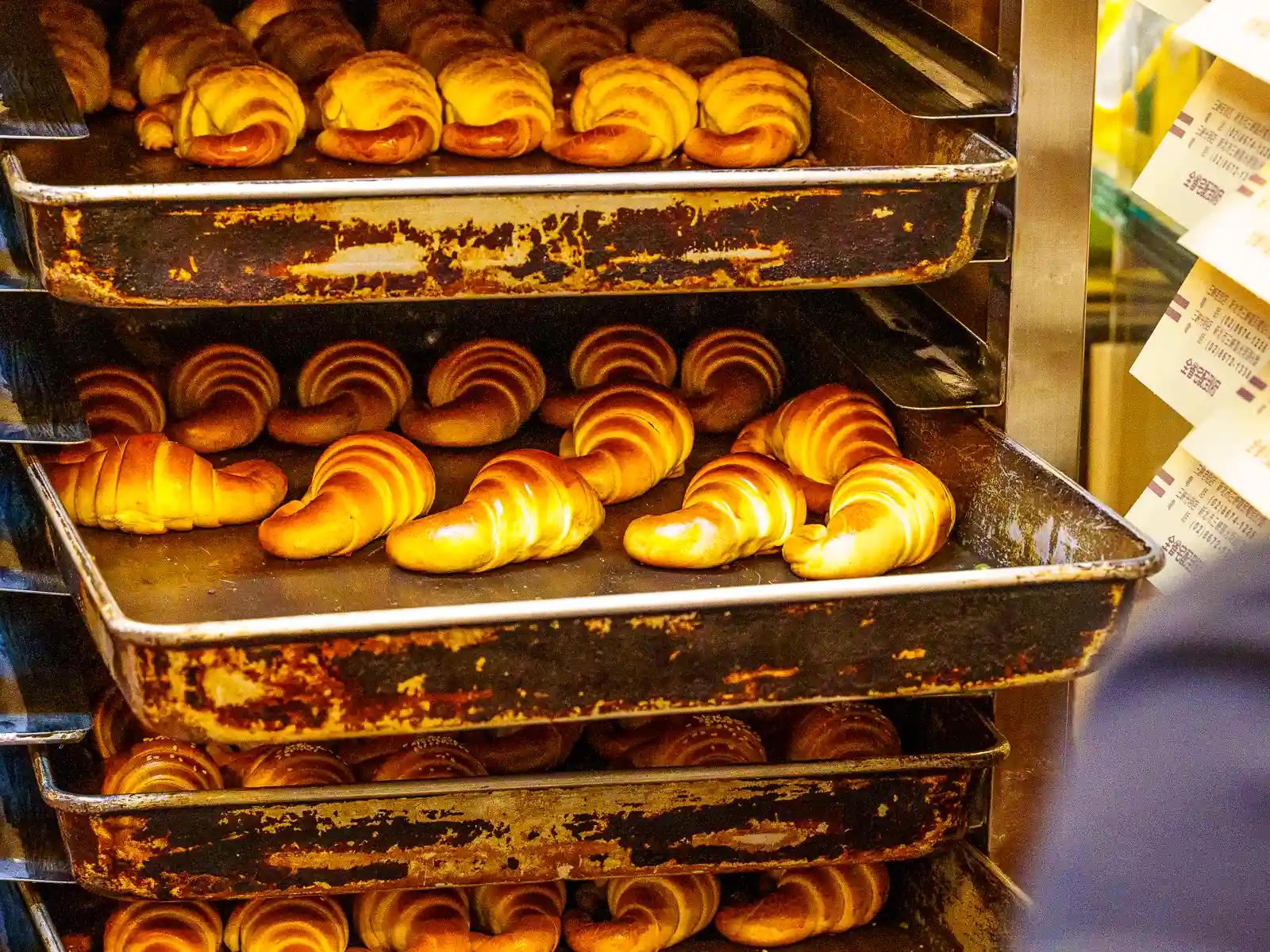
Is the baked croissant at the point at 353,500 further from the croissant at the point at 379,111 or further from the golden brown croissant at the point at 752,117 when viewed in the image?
the golden brown croissant at the point at 752,117

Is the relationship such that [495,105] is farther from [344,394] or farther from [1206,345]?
[1206,345]

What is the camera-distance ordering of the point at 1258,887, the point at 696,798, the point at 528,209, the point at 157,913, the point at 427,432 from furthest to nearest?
1. the point at 427,432
2. the point at 157,913
3. the point at 696,798
4. the point at 528,209
5. the point at 1258,887

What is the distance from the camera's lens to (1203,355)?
1390 mm

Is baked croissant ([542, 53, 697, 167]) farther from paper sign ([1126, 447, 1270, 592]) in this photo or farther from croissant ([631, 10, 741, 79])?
paper sign ([1126, 447, 1270, 592])

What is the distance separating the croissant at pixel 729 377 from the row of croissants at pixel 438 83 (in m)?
0.28

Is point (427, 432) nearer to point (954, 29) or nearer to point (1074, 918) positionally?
point (954, 29)

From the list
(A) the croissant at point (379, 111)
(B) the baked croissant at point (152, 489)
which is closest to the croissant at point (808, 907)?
(B) the baked croissant at point (152, 489)

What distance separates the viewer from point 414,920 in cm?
162

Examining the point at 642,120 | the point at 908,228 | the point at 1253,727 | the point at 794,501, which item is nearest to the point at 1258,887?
the point at 1253,727

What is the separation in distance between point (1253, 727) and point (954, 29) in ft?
3.90

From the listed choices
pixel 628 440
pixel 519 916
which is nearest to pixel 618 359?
pixel 628 440

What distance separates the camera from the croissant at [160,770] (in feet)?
4.96

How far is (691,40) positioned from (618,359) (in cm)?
42

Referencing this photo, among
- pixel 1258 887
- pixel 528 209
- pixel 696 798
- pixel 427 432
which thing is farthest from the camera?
pixel 427 432
